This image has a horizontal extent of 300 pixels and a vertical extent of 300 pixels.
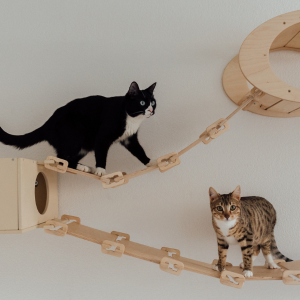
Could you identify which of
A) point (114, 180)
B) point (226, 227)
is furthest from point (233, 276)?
point (114, 180)

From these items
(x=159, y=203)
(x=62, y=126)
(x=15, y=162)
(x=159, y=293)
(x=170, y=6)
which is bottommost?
(x=159, y=293)

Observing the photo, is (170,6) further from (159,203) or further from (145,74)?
(159,203)

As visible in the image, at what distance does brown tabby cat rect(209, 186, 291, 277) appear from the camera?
87 centimetres

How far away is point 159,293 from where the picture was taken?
1.10 m

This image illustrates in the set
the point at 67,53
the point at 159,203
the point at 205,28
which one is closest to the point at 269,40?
the point at 205,28

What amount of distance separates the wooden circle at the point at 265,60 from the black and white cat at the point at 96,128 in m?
0.33

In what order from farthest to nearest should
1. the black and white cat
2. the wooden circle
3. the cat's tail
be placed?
the cat's tail < the black and white cat < the wooden circle

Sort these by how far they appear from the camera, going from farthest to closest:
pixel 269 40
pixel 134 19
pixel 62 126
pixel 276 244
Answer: pixel 134 19
pixel 276 244
pixel 62 126
pixel 269 40

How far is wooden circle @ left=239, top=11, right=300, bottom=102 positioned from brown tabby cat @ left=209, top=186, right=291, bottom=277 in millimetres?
340

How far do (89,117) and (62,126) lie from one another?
0.35ft

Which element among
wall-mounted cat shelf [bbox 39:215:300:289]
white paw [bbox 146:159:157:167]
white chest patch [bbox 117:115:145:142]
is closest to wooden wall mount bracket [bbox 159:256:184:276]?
wall-mounted cat shelf [bbox 39:215:300:289]

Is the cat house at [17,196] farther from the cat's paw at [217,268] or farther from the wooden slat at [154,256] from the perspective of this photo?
the cat's paw at [217,268]

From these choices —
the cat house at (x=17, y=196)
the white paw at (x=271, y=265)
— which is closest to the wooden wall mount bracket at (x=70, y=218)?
the cat house at (x=17, y=196)

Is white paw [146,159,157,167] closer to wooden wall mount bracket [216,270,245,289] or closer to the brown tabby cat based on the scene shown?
the brown tabby cat
